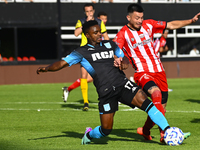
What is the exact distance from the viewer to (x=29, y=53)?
2322 centimetres

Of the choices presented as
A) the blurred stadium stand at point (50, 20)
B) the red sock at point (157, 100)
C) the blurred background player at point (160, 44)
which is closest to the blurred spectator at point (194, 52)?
the blurred stadium stand at point (50, 20)

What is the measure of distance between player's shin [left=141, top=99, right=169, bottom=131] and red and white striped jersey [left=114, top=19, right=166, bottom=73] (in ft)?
3.87

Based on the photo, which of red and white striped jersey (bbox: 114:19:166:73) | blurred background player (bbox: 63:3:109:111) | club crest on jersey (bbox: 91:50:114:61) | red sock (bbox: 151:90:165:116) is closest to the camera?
club crest on jersey (bbox: 91:50:114:61)

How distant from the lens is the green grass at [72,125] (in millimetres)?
6137

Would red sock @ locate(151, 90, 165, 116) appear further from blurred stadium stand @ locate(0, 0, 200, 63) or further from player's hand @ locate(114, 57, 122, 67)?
blurred stadium stand @ locate(0, 0, 200, 63)

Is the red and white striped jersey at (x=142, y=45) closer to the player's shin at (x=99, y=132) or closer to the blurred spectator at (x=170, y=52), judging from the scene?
the player's shin at (x=99, y=132)

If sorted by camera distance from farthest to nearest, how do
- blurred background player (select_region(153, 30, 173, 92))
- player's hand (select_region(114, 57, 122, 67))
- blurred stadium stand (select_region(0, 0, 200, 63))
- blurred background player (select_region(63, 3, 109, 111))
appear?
blurred stadium stand (select_region(0, 0, 200, 63)) → blurred background player (select_region(153, 30, 173, 92)) → blurred background player (select_region(63, 3, 109, 111)) → player's hand (select_region(114, 57, 122, 67))

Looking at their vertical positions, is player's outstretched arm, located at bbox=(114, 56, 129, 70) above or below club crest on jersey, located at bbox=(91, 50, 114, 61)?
below

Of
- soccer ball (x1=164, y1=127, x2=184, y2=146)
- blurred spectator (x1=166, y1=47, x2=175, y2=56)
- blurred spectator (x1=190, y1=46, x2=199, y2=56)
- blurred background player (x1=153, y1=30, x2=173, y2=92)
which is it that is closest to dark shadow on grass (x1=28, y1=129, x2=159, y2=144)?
soccer ball (x1=164, y1=127, x2=184, y2=146)

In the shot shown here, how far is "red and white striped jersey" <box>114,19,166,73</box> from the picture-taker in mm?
6875

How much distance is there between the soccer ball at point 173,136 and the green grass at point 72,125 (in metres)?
0.10

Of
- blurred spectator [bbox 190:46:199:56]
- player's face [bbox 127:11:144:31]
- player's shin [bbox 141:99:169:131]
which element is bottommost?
blurred spectator [bbox 190:46:199:56]

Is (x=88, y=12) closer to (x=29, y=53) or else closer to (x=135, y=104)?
(x=135, y=104)

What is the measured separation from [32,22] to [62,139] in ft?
55.5
